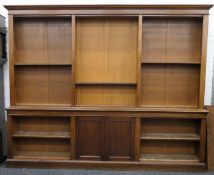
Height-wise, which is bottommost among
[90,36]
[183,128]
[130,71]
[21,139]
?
[21,139]

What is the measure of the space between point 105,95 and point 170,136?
3.58 ft

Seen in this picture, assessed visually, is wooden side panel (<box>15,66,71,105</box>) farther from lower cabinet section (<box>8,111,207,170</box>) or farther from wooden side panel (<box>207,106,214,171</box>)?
wooden side panel (<box>207,106,214,171</box>)

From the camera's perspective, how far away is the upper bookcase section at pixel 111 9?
9.36 feet

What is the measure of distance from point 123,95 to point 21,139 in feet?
5.40

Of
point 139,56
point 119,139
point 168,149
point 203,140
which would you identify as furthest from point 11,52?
point 203,140

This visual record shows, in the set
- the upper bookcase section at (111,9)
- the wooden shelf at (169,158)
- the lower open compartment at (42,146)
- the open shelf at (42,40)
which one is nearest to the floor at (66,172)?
the wooden shelf at (169,158)

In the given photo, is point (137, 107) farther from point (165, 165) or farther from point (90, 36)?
point (90, 36)

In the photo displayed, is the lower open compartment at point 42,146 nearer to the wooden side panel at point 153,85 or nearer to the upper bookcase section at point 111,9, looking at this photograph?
the wooden side panel at point 153,85

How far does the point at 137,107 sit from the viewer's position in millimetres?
3004

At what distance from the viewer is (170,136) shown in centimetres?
312

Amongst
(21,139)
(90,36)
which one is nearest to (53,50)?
(90,36)

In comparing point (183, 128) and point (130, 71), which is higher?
point (130, 71)

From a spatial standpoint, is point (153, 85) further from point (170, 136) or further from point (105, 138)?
point (105, 138)

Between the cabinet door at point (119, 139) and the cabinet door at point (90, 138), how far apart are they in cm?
10
